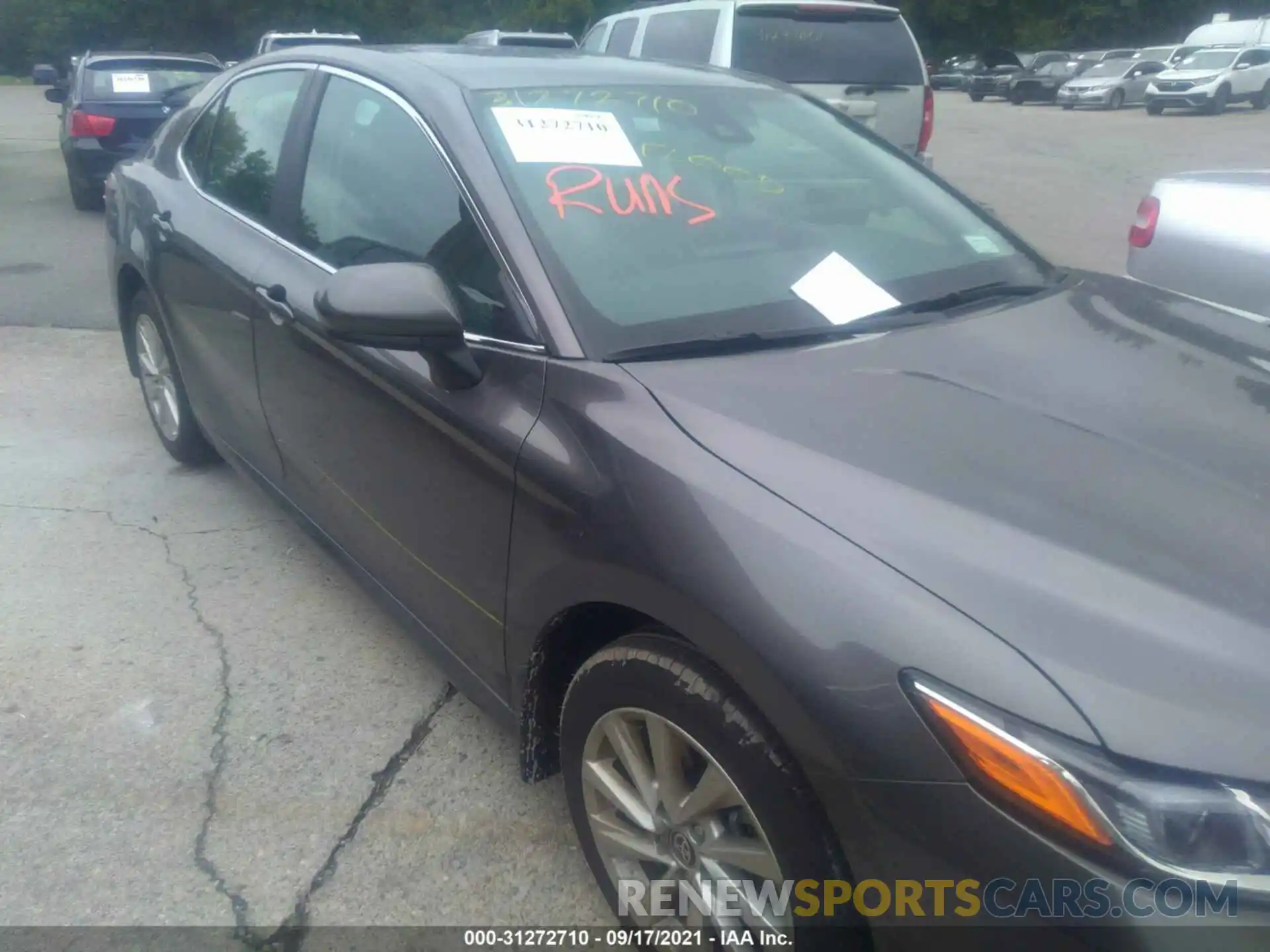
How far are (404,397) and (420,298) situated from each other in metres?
0.40

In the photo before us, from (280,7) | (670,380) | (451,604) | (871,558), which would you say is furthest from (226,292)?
(280,7)

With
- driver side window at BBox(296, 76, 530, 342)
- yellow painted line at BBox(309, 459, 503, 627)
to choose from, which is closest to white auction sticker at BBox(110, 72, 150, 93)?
driver side window at BBox(296, 76, 530, 342)

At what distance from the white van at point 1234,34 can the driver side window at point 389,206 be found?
31.9 meters

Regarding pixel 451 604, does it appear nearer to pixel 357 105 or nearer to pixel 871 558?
pixel 871 558

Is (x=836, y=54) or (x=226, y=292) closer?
(x=226, y=292)

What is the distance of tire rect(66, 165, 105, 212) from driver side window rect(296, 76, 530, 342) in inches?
366

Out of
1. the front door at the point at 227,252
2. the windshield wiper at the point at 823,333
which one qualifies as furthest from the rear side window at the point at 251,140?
the windshield wiper at the point at 823,333

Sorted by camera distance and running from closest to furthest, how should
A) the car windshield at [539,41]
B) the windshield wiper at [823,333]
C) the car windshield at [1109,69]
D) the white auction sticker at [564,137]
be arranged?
the windshield wiper at [823,333] → the white auction sticker at [564,137] → the car windshield at [539,41] → the car windshield at [1109,69]

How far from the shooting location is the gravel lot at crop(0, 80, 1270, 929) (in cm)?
243

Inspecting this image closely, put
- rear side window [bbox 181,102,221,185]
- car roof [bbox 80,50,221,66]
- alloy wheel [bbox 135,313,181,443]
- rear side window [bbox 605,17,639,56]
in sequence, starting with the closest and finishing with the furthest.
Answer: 1. rear side window [bbox 181,102,221,185]
2. alloy wheel [bbox 135,313,181,443]
3. rear side window [bbox 605,17,639,56]
4. car roof [bbox 80,50,221,66]

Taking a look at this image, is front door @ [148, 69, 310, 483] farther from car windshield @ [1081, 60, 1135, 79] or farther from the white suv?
car windshield @ [1081, 60, 1135, 79]

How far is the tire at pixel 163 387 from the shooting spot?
4.27 meters

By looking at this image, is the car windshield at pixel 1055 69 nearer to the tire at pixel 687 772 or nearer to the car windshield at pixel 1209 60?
the car windshield at pixel 1209 60

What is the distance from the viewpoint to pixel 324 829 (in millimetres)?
2600
